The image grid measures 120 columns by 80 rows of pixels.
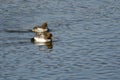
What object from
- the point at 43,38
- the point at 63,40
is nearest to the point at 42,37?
the point at 43,38

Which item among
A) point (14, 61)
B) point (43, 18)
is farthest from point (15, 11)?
point (14, 61)

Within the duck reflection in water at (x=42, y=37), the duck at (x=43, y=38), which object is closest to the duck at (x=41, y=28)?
the duck reflection in water at (x=42, y=37)

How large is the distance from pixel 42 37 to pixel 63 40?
212 centimetres

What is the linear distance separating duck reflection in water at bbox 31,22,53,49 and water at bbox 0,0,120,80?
1.65 ft

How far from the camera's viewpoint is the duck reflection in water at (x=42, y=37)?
5662 cm

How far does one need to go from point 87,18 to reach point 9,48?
13.3m

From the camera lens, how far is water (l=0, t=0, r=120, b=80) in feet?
158

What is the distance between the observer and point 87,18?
65000 mm

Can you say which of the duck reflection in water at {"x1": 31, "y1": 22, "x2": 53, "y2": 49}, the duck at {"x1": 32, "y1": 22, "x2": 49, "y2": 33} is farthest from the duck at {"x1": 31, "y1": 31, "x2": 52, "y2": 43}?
the duck at {"x1": 32, "y1": 22, "x2": 49, "y2": 33}

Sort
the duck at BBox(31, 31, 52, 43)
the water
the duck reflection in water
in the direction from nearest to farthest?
the water
the duck reflection in water
the duck at BBox(31, 31, 52, 43)

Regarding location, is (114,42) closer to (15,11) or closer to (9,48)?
(9,48)

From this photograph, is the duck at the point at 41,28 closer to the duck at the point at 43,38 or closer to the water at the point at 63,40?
the water at the point at 63,40

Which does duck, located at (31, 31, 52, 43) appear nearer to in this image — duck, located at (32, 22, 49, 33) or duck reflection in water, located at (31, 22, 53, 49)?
duck reflection in water, located at (31, 22, 53, 49)

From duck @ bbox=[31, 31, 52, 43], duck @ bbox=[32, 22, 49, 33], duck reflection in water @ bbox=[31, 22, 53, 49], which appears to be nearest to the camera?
duck reflection in water @ bbox=[31, 22, 53, 49]
